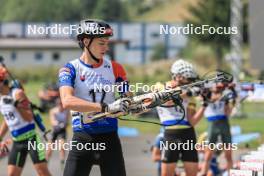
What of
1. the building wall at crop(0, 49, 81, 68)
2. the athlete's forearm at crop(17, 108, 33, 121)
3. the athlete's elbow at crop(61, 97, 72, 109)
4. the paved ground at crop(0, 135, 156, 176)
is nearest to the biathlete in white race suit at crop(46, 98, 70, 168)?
the paved ground at crop(0, 135, 156, 176)

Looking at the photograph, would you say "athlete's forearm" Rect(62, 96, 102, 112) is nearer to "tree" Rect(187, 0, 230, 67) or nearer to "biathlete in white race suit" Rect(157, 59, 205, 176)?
"biathlete in white race suit" Rect(157, 59, 205, 176)

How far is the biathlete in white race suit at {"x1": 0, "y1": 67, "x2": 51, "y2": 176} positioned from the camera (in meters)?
9.94

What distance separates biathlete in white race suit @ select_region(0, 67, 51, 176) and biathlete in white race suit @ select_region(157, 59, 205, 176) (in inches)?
65.6

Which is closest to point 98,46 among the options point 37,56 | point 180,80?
point 180,80

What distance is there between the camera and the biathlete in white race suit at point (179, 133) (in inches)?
396

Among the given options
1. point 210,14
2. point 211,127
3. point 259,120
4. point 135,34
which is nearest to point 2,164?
point 211,127

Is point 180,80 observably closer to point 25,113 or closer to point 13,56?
point 25,113

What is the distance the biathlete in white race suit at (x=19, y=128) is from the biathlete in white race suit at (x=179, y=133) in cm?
167

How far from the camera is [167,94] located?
6934 millimetres

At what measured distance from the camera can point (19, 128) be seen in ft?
33.4

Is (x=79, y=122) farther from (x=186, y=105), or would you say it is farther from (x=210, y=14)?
(x=210, y=14)

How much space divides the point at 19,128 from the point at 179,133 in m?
2.21

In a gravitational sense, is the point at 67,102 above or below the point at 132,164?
above

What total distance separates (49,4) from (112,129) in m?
112
